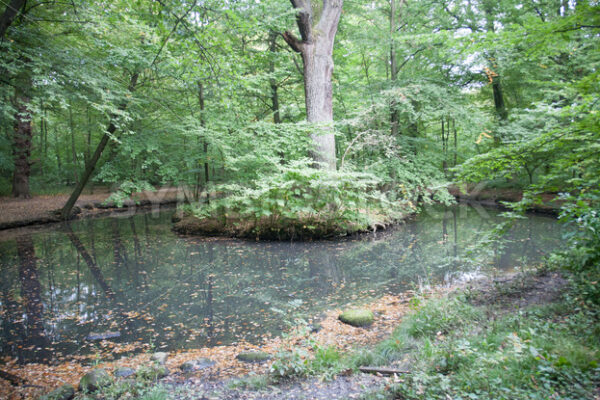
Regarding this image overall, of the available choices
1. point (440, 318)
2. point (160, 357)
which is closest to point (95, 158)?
point (160, 357)

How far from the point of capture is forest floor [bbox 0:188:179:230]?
12555mm

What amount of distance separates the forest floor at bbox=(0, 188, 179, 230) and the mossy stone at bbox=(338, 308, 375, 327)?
9.37 meters

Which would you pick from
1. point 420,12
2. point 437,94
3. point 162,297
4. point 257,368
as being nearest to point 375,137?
point 437,94

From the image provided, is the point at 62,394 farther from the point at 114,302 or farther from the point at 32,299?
the point at 32,299

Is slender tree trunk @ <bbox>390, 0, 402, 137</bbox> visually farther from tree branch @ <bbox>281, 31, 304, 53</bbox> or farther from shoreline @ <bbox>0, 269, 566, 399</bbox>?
shoreline @ <bbox>0, 269, 566, 399</bbox>

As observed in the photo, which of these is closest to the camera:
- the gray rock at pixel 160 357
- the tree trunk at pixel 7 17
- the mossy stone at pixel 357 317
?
the gray rock at pixel 160 357

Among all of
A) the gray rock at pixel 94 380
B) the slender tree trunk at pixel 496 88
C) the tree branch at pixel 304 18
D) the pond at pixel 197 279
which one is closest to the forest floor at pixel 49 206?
the pond at pixel 197 279

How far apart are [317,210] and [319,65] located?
4.43 meters

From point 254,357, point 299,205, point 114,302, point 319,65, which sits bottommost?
point 254,357

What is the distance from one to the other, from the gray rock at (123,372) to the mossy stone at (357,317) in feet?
8.14

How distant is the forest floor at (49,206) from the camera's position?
41.2 feet

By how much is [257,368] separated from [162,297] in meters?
2.78

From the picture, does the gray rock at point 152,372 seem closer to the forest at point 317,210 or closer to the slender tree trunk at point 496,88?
the forest at point 317,210

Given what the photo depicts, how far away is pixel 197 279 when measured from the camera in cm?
625
